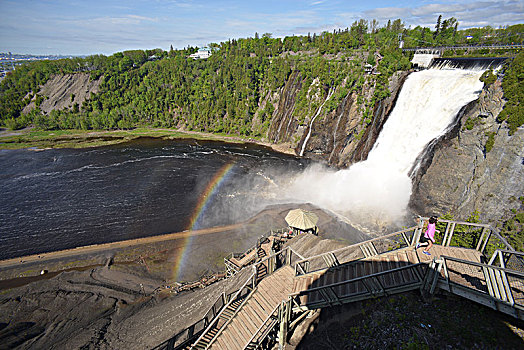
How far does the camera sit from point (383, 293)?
37.2ft

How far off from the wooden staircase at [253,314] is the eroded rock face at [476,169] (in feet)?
72.5

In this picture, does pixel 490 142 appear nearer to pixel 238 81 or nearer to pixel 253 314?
pixel 253 314

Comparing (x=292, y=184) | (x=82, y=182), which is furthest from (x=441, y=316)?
(x=82, y=182)

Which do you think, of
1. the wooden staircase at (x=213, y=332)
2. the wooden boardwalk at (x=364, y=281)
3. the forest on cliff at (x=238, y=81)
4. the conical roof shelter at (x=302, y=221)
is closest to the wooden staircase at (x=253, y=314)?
the wooden boardwalk at (x=364, y=281)

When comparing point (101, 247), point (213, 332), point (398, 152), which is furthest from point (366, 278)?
point (398, 152)

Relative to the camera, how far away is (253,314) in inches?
532

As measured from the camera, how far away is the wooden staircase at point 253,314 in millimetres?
13109

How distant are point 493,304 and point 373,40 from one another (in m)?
88.0

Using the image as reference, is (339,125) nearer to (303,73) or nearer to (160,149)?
(303,73)

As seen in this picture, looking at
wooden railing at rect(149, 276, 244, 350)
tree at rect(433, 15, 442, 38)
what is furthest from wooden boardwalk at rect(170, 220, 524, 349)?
tree at rect(433, 15, 442, 38)

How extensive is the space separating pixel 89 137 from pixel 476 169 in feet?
314

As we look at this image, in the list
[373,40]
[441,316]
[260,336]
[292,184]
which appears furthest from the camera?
[373,40]

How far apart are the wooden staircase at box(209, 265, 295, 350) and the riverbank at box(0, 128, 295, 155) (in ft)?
165

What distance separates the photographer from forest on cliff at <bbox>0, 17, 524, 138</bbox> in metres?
59.5
